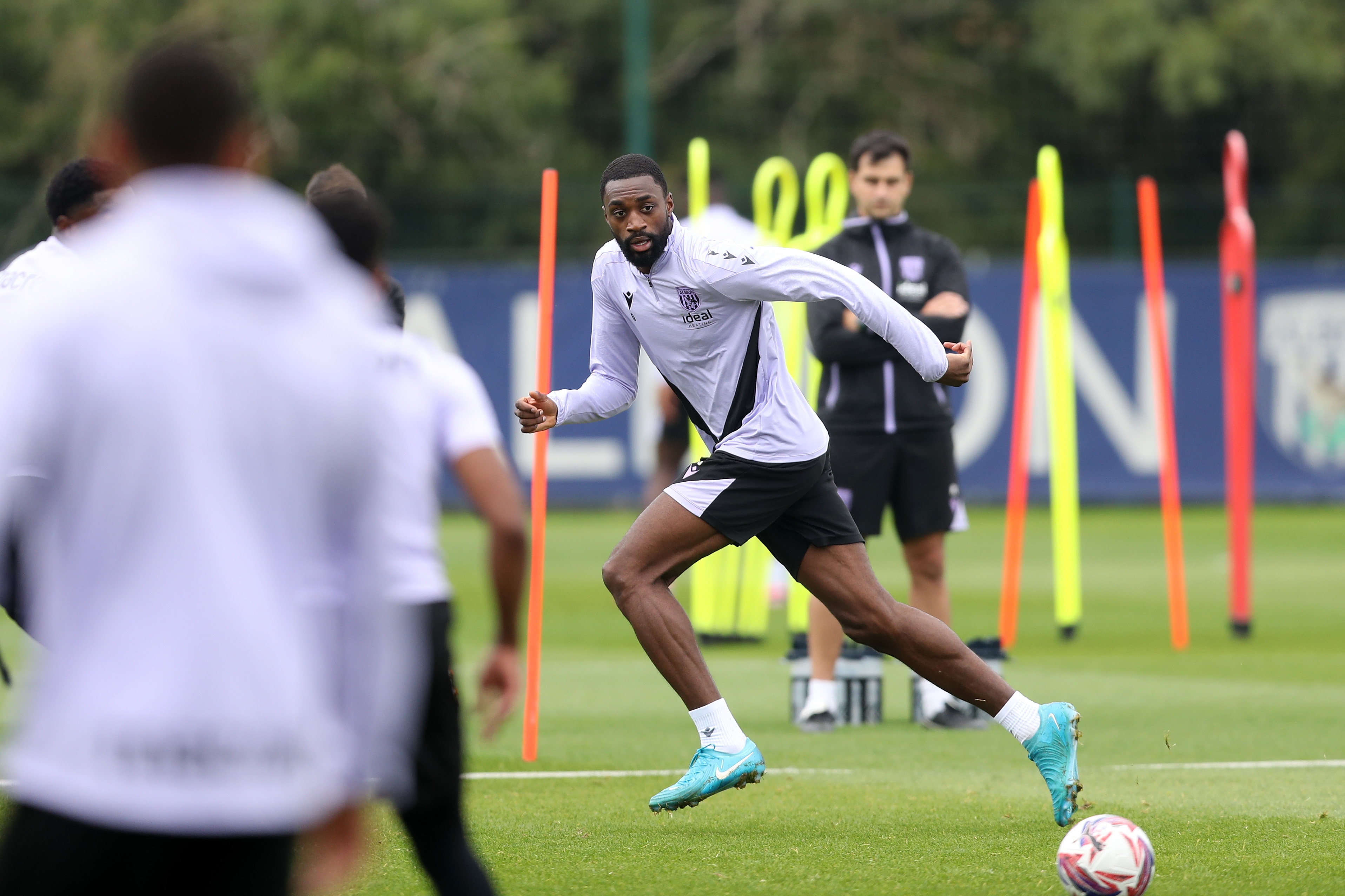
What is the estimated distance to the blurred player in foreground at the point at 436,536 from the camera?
337 centimetres

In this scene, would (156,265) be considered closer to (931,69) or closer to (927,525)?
(927,525)

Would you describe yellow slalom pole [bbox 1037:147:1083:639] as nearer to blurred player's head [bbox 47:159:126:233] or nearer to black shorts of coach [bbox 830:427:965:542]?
black shorts of coach [bbox 830:427:965:542]

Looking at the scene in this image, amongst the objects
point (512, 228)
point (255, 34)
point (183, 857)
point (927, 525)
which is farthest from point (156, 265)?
point (255, 34)

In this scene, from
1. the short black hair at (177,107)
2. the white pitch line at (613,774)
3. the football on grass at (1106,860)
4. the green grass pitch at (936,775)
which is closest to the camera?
the short black hair at (177,107)

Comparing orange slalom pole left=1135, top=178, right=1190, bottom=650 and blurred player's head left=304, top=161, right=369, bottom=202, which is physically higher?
blurred player's head left=304, top=161, right=369, bottom=202

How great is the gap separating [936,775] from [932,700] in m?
1.27

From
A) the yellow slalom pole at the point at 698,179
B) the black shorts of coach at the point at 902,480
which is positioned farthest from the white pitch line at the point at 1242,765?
the yellow slalom pole at the point at 698,179

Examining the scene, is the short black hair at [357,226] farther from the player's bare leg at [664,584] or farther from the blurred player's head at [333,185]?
the player's bare leg at [664,584]

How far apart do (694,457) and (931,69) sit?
19.5 metres

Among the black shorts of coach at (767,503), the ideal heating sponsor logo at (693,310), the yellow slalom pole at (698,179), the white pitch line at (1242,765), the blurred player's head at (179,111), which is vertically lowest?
the white pitch line at (1242,765)

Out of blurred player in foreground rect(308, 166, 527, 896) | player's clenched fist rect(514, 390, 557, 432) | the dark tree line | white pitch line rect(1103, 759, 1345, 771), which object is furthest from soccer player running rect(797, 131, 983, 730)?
the dark tree line

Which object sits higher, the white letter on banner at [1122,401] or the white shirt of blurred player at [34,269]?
the white shirt of blurred player at [34,269]

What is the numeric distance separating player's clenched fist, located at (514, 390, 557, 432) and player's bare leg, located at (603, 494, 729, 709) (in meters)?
0.44

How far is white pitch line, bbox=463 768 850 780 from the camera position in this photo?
277 inches
